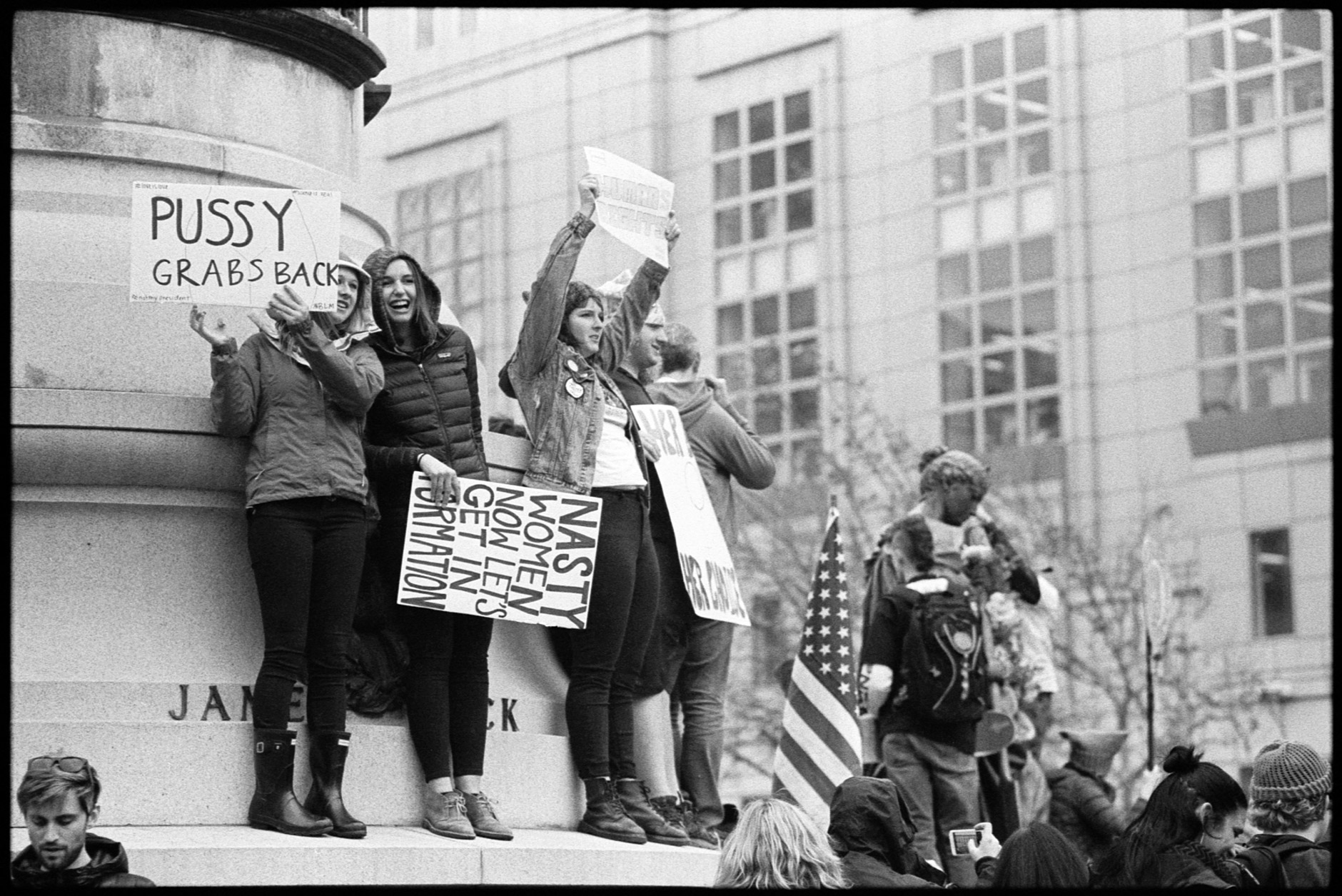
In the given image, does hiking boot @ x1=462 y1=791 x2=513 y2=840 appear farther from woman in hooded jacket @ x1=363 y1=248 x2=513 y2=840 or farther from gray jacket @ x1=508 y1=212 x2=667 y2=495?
gray jacket @ x1=508 y1=212 x2=667 y2=495

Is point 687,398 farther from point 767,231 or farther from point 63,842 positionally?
point 767,231

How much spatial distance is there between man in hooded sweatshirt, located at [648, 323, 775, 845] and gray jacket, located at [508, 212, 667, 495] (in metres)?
1.05

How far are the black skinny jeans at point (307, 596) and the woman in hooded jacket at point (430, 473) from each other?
0.52m

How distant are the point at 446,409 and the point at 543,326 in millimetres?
560

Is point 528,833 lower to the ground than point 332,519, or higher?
lower

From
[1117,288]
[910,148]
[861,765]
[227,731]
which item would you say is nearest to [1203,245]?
[1117,288]

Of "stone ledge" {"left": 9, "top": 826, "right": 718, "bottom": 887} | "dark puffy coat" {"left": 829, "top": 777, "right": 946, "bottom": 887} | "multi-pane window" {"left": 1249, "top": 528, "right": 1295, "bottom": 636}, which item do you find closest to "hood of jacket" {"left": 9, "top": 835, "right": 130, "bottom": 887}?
"stone ledge" {"left": 9, "top": 826, "right": 718, "bottom": 887}

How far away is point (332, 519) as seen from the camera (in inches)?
367

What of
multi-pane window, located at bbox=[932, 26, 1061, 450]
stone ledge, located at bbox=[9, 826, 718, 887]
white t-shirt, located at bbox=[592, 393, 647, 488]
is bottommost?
stone ledge, located at bbox=[9, 826, 718, 887]

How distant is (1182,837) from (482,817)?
9.83 feet

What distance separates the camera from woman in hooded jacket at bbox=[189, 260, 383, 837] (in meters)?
9.11

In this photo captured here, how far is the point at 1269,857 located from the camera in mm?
7906

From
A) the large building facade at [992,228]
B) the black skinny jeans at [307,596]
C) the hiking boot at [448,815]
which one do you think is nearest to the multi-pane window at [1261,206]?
the large building facade at [992,228]

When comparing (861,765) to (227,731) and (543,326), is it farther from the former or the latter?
(227,731)
